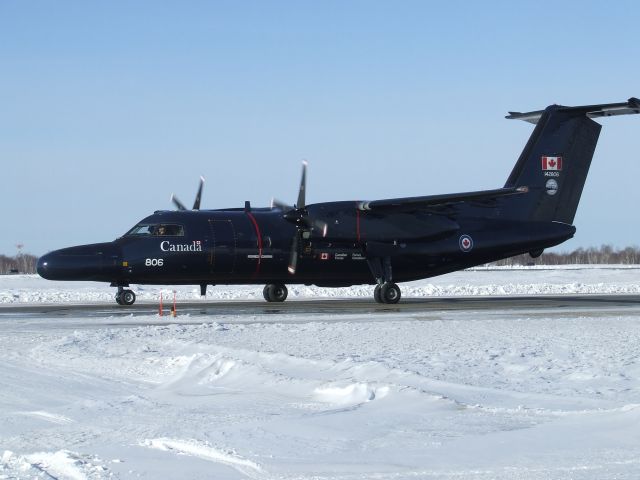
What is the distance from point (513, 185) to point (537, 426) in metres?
22.4

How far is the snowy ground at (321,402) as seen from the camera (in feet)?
21.9

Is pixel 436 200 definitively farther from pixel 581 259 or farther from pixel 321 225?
pixel 581 259

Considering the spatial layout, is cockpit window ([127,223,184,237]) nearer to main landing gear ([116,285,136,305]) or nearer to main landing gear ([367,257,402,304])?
main landing gear ([116,285,136,305])

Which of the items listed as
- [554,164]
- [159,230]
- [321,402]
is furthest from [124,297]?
[321,402]

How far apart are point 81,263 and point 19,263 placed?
299 feet

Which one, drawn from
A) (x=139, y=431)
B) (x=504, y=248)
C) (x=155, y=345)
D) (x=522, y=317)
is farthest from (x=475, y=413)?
(x=504, y=248)

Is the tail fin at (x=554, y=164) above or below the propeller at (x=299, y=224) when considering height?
above

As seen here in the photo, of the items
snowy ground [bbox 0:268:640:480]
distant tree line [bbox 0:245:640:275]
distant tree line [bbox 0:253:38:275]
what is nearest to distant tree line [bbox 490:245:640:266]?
distant tree line [bbox 0:245:640:275]

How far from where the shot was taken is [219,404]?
32.0ft

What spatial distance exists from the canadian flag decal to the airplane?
4 cm

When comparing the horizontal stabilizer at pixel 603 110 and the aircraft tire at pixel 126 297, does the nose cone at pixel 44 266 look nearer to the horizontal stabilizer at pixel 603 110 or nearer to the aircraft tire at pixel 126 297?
the aircraft tire at pixel 126 297

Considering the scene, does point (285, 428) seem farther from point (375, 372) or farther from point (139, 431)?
point (375, 372)

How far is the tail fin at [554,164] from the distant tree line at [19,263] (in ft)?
258

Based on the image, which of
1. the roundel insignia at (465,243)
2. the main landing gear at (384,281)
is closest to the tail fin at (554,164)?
the roundel insignia at (465,243)
